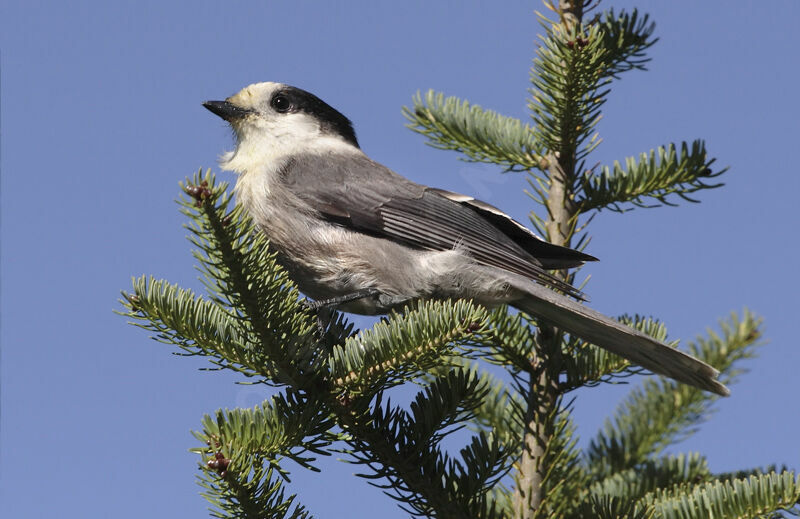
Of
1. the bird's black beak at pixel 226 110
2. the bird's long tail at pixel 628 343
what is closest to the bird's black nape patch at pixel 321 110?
the bird's black beak at pixel 226 110

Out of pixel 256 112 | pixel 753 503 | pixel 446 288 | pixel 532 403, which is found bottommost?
pixel 753 503

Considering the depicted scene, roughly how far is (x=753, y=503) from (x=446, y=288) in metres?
1.60

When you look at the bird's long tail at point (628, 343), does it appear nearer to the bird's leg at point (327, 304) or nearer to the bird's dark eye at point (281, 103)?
the bird's leg at point (327, 304)

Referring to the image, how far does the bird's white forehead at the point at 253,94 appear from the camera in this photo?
4602mm

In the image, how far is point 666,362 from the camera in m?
3.27

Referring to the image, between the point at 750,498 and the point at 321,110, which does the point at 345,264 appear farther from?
the point at 750,498

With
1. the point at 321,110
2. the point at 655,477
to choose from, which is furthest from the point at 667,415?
the point at 321,110

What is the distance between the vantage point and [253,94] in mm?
4625

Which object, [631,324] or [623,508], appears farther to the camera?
[631,324]

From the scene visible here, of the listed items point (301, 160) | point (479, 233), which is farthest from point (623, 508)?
point (301, 160)

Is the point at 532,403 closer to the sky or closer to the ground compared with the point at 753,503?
closer to the sky

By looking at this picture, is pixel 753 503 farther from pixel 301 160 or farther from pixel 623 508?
pixel 301 160

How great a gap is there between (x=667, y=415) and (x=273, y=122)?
251 centimetres

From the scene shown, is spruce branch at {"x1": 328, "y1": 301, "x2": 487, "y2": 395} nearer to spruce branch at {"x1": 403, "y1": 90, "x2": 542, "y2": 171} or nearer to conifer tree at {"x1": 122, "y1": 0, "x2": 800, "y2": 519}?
conifer tree at {"x1": 122, "y1": 0, "x2": 800, "y2": 519}
